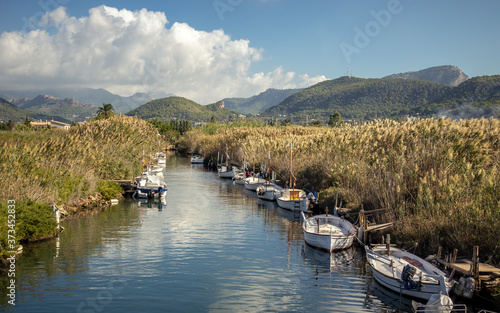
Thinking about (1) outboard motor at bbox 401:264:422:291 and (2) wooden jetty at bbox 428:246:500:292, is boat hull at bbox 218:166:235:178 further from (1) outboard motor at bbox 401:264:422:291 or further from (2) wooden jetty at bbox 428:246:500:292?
(2) wooden jetty at bbox 428:246:500:292

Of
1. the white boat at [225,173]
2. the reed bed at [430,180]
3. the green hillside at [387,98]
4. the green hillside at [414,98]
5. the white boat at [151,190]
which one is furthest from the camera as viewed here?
the green hillside at [387,98]

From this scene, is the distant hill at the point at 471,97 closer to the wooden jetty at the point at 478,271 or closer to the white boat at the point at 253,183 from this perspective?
the white boat at the point at 253,183

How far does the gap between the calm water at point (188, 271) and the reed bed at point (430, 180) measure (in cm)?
427

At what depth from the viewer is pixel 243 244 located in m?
27.0

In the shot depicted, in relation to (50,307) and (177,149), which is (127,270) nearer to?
(50,307)

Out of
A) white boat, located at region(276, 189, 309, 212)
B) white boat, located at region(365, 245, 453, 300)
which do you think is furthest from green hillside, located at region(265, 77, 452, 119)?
white boat, located at region(365, 245, 453, 300)

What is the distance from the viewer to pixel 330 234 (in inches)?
972

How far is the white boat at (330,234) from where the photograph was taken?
24812 millimetres

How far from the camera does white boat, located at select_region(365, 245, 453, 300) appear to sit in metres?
16.8

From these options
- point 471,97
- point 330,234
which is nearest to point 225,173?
point 330,234

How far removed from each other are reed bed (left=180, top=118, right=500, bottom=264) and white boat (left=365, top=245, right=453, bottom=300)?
2.50m

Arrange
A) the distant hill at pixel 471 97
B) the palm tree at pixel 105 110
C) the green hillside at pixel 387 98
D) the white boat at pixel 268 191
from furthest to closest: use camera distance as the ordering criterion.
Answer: the green hillside at pixel 387 98 < the distant hill at pixel 471 97 < the palm tree at pixel 105 110 < the white boat at pixel 268 191

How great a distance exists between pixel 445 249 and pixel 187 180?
4599cm

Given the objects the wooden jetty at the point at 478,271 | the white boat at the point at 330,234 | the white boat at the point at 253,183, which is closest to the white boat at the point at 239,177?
the white boat at the point at 253,183
